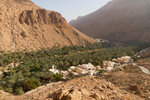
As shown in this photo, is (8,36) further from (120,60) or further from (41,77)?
(120,60)

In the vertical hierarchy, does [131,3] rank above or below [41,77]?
above

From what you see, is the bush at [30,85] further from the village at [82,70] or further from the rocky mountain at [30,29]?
the rocky mountain at [30,29]

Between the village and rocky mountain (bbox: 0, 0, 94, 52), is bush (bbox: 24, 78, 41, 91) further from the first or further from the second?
rocky mountain (bbox: 0, 0, 94, 52)

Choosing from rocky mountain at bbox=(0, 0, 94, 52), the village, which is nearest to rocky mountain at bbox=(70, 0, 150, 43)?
rocky mountain at bbox=(0, 0, 94, 52)

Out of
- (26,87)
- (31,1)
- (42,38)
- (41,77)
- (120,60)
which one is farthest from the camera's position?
(31,1)

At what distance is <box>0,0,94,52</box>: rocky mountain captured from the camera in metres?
43.5

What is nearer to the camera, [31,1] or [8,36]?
[8,36]

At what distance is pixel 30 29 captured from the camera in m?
54.3

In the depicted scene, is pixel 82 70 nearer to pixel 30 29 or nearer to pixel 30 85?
pixel 30 85

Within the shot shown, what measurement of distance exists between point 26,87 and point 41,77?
4.88m

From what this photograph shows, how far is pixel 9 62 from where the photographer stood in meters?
28.5

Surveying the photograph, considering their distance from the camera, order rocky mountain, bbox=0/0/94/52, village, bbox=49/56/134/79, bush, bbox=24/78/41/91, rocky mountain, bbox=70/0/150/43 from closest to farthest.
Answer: bush, bbox=24/78/41/91, village, bbox=49/56/134/79, rocky mountain, bbox=0/0/94/52, rocky mountain, bbox=70/0/150/43

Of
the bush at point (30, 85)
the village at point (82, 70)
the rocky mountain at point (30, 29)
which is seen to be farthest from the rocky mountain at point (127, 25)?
the bush at point (30, 85)

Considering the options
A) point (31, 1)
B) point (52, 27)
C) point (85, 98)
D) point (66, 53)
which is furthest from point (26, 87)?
point (31, 1)
